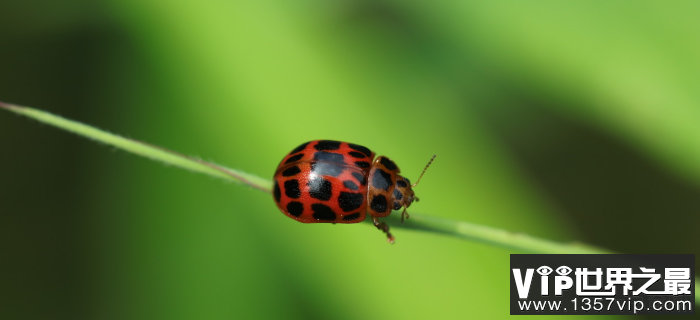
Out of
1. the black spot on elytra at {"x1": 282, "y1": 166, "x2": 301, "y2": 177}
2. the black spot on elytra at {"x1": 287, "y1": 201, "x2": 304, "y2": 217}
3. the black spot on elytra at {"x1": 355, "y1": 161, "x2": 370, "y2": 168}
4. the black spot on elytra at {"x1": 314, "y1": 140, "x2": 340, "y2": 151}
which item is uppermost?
the black spot on elytra at {"x1": 314, "y1": 140, "x2": 340, "y2": 151}

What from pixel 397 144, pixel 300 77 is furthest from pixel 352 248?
pixel 300 77

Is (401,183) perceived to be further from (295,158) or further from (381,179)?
(295,158)

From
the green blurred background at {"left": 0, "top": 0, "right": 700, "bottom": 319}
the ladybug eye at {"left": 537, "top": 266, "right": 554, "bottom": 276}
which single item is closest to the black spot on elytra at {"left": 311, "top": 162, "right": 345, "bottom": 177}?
the green blurred background at {"left": 0, "top": 0, "right": 700, "bottom": 319}

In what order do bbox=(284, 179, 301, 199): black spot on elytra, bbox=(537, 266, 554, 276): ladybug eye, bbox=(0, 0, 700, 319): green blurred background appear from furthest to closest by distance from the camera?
bbox=(0, 0, 700, 319): green blurred background → bbox=(537, 266, 554, 276): ladybug eye → bbox=(284, 179, 301, 199): black spot on elytra

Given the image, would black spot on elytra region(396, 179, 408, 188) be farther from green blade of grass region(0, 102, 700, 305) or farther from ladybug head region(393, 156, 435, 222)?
green blade of grass region(0, 102, 700, 305)

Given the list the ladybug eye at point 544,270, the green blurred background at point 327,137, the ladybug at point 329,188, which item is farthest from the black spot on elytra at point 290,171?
the ladybug eye at point 544,270

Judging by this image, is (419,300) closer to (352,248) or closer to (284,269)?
(352,248)
